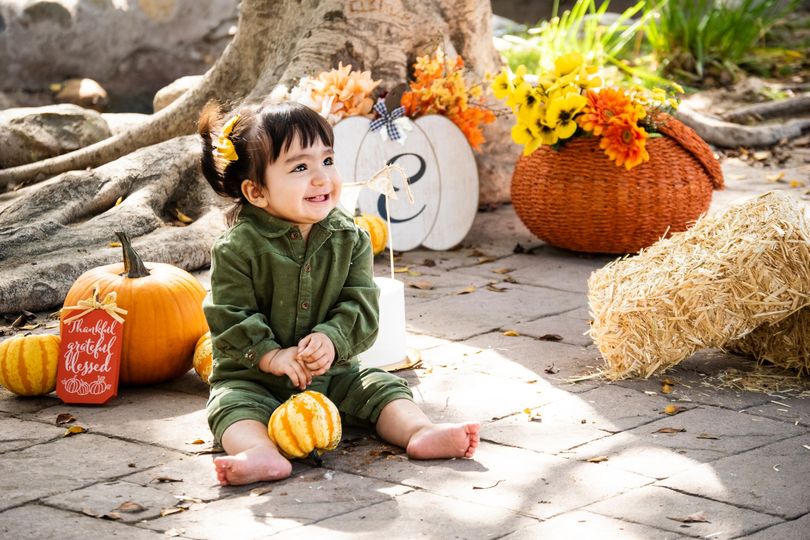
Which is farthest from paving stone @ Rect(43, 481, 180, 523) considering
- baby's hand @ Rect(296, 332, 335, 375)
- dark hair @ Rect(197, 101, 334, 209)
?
dark hair @ Rect(197, 101, 334, 209)

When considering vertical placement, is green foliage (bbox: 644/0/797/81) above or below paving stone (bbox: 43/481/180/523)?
above

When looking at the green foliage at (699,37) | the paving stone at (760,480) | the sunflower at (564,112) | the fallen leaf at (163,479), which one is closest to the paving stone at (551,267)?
the sunflower at (564,112)

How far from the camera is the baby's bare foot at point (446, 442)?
332 cm

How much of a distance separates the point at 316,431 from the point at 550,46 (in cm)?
784

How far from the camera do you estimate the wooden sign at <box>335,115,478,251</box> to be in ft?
20.6

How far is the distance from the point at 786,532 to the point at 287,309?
1.73 meters

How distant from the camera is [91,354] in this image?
3.95 meters

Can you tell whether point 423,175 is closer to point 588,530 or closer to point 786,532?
point 588,530

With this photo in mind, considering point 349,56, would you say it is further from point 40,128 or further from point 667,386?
point 667,386

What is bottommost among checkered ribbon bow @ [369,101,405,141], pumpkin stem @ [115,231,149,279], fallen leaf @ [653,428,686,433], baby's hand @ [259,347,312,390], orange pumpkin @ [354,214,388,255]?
fallen leaf @ [653,428,686,433]

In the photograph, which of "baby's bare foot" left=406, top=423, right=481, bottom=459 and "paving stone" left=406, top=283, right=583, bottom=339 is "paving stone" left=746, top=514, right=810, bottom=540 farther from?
"paving stone" left=406, top=283, right=583, bottom=339

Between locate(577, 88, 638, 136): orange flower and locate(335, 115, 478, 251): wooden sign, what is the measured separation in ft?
2.94

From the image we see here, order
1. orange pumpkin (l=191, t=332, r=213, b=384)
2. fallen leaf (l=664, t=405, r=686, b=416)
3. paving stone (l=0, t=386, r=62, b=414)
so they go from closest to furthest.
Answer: fallen leaf (l=664, t=405, r=686, b=416) → paving stone (l=0, t=386, r=62, b=414) → orange pumpkin (l=191, t=332, r=213, b=384)

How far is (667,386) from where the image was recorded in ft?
13.2
